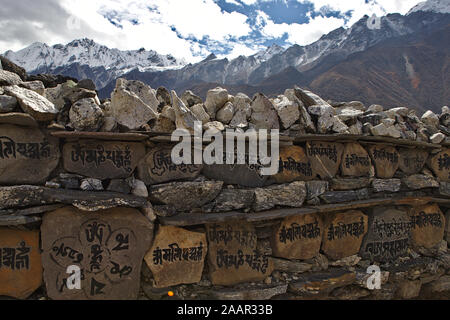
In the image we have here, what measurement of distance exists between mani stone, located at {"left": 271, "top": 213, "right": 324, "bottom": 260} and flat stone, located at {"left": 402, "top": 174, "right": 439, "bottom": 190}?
1823 mm

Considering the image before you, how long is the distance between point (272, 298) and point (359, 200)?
6.28 feet

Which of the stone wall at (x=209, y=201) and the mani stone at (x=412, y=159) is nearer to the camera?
the stone wall at (x=209, y=201)

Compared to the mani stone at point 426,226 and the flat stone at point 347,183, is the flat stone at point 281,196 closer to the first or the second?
the flat stone at point 347,183

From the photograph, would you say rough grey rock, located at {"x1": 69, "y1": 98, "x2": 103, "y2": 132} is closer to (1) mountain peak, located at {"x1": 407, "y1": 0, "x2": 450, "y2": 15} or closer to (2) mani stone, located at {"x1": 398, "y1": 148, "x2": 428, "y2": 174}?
(2) mani stone, located at {"x1": 398, "y1": 148, "x2": 428, "y2": 174}

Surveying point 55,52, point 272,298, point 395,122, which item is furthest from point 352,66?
point 55,52

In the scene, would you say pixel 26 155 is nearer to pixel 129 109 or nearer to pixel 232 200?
pixel 129 109

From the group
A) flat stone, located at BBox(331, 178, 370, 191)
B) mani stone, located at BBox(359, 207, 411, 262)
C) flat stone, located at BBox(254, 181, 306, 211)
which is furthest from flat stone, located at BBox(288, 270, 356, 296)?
flat stone, located at BBox(331, 178, 370, 191)

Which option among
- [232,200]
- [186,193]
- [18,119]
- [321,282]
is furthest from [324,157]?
[18,119]

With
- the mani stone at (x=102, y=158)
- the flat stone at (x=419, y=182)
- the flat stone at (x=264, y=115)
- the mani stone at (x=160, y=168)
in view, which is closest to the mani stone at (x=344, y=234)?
the flat stone at (x=419, y=182)

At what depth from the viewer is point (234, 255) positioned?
3.52m

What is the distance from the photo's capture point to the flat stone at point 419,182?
15.3 ft

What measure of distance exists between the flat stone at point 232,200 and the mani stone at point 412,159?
290 cm

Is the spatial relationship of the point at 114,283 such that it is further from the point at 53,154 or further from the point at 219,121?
the point at 219,121

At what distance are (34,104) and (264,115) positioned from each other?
2.65 m
